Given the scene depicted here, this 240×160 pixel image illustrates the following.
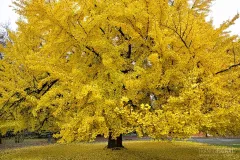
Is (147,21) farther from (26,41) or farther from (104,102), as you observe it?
(26,41)

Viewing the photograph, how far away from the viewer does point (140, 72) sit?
270 inches

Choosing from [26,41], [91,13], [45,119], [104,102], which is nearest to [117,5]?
[91,13]

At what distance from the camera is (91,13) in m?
7.91

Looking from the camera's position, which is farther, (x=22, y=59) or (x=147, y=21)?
(x=22, y=59)

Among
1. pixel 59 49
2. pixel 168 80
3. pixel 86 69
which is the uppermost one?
pixel 59 49

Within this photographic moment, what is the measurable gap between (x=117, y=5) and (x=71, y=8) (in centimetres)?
122

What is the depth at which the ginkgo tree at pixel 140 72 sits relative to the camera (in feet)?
21.2

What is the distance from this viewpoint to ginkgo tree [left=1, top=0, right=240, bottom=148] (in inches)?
255

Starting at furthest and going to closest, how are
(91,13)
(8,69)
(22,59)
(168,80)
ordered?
(8,69)
(22,59)
(91,13)
(168,80)

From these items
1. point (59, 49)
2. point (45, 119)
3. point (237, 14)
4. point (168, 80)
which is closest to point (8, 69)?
point (45, 119)

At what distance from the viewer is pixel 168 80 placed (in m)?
6.72

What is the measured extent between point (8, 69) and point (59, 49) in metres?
4.03

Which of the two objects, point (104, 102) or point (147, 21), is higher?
point (147, 21)

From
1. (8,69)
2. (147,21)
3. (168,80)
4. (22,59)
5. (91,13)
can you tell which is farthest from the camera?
(8,69)
